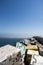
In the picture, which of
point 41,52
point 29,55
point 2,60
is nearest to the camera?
point 2,60

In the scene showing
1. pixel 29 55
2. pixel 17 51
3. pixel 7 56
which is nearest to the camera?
pixel 7 56

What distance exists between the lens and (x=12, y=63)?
234 centimetres

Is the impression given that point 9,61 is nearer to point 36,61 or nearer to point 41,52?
point 36,61

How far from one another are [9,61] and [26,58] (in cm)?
133

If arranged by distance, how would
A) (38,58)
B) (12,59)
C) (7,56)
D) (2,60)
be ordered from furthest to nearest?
(38,58), (12,59), (7,56), (2,60)

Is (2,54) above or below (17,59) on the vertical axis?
above

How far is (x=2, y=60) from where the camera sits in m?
2.01

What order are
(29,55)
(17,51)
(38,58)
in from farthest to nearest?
1. (29,55)
2. (38,58)
3. (17,51)

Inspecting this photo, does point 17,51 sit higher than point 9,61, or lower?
higher

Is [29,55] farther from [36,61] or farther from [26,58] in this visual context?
[36,61]

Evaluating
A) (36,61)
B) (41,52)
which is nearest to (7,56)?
(36,61)

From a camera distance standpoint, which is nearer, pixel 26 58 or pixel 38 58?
pixel 38 58

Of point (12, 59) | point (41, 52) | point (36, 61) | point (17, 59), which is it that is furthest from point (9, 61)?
point (41, 52)

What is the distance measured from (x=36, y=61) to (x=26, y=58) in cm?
95
